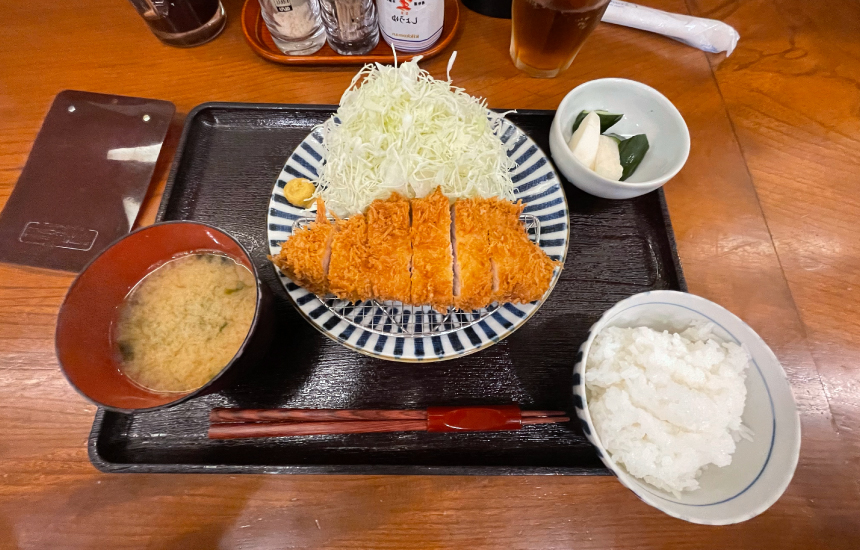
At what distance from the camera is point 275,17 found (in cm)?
194

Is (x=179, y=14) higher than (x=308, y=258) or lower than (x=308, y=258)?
higher

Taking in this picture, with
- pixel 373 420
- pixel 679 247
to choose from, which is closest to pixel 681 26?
pixel 679 247

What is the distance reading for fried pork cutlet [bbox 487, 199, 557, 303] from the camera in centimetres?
140

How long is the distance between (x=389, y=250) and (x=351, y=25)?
129 cm

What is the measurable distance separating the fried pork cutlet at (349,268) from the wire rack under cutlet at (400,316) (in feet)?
0.21

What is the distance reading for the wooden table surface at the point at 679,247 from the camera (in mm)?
1297

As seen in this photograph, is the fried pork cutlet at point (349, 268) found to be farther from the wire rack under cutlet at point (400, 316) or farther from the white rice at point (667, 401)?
the white rice at point (667, 401)

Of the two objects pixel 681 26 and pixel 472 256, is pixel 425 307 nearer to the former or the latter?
pixel 472 256

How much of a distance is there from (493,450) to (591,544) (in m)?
0.42

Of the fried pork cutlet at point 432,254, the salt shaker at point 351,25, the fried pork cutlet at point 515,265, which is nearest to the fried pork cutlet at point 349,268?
the fried pork cutlet at point 432,254

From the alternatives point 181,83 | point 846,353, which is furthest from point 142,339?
point 846,353

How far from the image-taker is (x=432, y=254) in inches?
57.0

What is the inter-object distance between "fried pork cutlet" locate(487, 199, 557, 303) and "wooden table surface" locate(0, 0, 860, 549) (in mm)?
648

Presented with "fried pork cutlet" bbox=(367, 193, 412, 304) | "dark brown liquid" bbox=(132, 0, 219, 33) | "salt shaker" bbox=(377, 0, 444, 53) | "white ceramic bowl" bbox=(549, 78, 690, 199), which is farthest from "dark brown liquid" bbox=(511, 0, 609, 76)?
"dark brown liquid" bbox=(132, 0, 219, 33)
